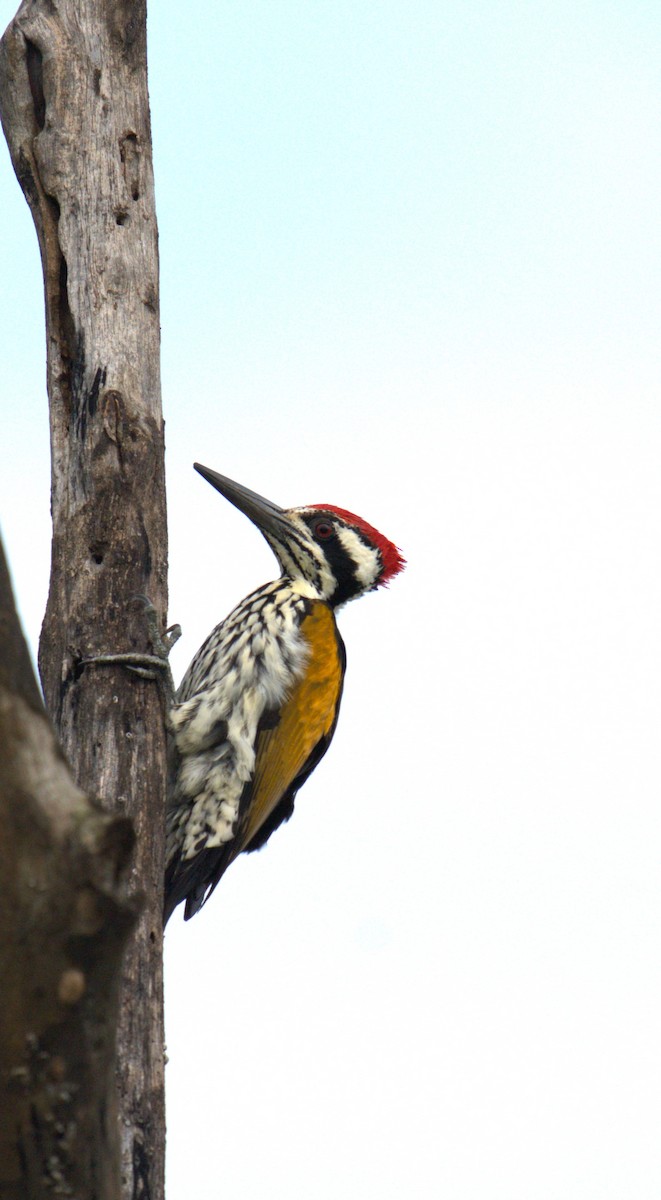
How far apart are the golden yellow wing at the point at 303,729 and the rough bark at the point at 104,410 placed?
0.89 metres

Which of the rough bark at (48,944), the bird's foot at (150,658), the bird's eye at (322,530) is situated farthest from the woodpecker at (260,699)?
the rough bark at (48,944)

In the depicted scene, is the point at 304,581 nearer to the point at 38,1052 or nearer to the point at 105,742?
the point at 105,742

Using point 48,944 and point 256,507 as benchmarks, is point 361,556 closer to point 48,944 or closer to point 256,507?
point 256,507

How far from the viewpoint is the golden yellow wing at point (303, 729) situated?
15.3ft

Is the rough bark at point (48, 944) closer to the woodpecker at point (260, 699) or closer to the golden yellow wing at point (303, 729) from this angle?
the woodpecker at point (260, 699)

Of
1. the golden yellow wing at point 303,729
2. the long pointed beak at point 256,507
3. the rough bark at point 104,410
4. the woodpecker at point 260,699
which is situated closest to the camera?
the rough bark at point 104,410

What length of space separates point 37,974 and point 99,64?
3.32 meters

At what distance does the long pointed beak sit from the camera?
5.30 m

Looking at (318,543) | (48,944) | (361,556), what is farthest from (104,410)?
(48,944)

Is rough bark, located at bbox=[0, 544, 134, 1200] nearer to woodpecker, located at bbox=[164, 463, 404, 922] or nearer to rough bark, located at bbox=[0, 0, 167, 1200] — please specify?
rough bark, located at bbox=[0, 0, 167, 1200]

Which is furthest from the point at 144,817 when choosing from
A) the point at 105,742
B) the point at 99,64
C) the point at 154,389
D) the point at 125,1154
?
the point at 99,64

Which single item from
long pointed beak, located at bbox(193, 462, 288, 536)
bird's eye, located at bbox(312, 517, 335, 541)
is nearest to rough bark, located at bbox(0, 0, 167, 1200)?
long pointed beak, located at bbox(193, 462, 288, 536)

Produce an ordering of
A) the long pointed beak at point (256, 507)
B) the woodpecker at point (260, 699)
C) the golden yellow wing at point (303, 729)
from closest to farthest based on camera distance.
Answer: the woodpecker at point (260, 699), the golden yellow wing at point (303, 729), the long pointed beak at point (256, 507)

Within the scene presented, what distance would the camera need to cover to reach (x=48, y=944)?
167cm
